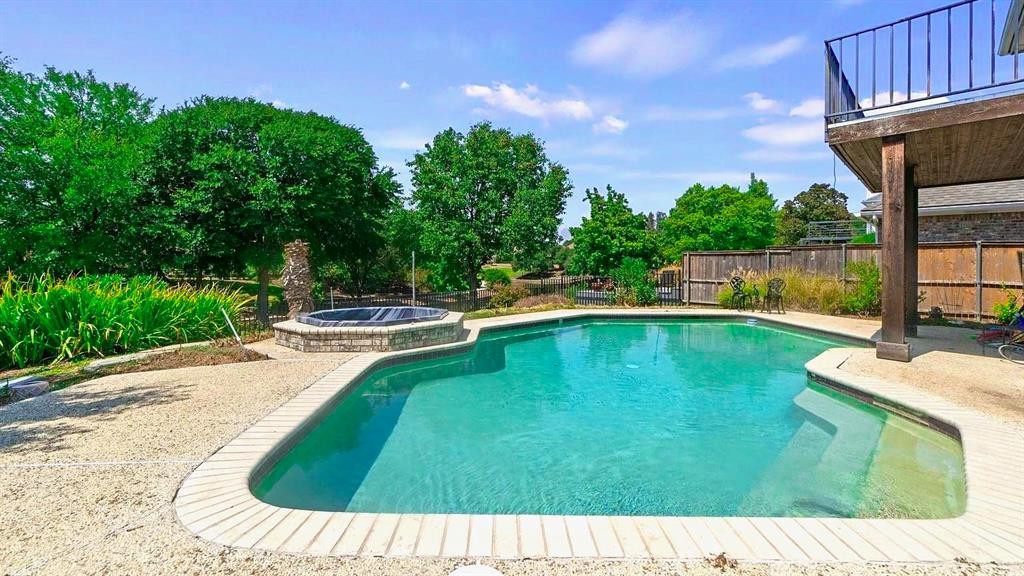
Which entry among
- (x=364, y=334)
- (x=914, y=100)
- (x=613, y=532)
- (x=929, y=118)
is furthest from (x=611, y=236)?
(x=613, y=532)

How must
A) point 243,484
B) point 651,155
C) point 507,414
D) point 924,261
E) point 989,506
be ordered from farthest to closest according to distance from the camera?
point 651,155 → point 924,261 → point 507,414 → point 243,484 → point 989,506

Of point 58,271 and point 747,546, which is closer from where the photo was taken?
point 747,546

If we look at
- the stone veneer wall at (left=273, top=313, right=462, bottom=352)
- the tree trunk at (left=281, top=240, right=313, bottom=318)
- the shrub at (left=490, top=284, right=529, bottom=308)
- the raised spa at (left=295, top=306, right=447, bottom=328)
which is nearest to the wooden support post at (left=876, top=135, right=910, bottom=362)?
the stone veneer wall at (left=273, top=313, right=462, bottom=352)

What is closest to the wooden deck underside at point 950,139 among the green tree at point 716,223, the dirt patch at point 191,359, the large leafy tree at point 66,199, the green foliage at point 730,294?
the green foliage at point 730,294

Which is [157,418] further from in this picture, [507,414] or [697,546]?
[697,546]

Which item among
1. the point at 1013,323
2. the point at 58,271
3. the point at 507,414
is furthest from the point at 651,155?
the point at 58,271

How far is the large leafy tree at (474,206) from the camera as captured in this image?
17859 millimetres

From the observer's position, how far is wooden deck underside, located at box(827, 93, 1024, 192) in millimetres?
5906

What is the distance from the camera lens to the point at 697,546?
2.47 meters

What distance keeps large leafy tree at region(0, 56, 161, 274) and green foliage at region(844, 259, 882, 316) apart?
18.2 metres

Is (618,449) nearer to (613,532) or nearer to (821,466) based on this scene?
(821,466)

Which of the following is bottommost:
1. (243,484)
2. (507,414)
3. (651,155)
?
(507,414)

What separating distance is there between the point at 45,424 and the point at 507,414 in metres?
4.58

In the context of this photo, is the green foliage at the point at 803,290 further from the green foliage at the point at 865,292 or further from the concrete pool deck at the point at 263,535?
the concrete pool deck at the point at 263,535
